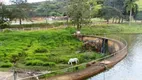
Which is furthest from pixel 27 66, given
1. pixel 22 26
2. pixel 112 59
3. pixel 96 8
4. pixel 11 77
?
pixel 96 8

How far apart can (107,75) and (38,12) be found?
6887cm

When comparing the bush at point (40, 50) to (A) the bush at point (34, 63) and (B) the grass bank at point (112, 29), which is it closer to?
(A) the bush at point (34, 63)

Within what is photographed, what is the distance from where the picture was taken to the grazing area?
31484 mm

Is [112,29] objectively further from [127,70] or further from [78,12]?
[127,70]

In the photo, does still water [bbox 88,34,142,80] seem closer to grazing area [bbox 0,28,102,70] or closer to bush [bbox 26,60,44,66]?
grazing area [bbox 0,28,102,70]

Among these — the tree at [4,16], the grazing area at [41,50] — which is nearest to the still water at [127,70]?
the grazing area at [41,50]

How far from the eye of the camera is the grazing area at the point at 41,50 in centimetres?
3148

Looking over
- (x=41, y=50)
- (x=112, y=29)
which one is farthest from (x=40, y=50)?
(x=112, y=29)

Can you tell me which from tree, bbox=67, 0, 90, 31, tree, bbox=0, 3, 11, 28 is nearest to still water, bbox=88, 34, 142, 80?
tree, bbox=67, 0, 90, 31

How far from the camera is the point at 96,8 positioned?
7831 cm

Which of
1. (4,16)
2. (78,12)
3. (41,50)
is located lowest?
(41,50)

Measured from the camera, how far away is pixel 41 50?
39.6m

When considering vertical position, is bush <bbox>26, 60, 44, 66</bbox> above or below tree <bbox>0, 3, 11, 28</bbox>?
below

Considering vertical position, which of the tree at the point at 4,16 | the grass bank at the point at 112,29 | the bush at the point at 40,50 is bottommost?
the grass bank at the point at 112,29
